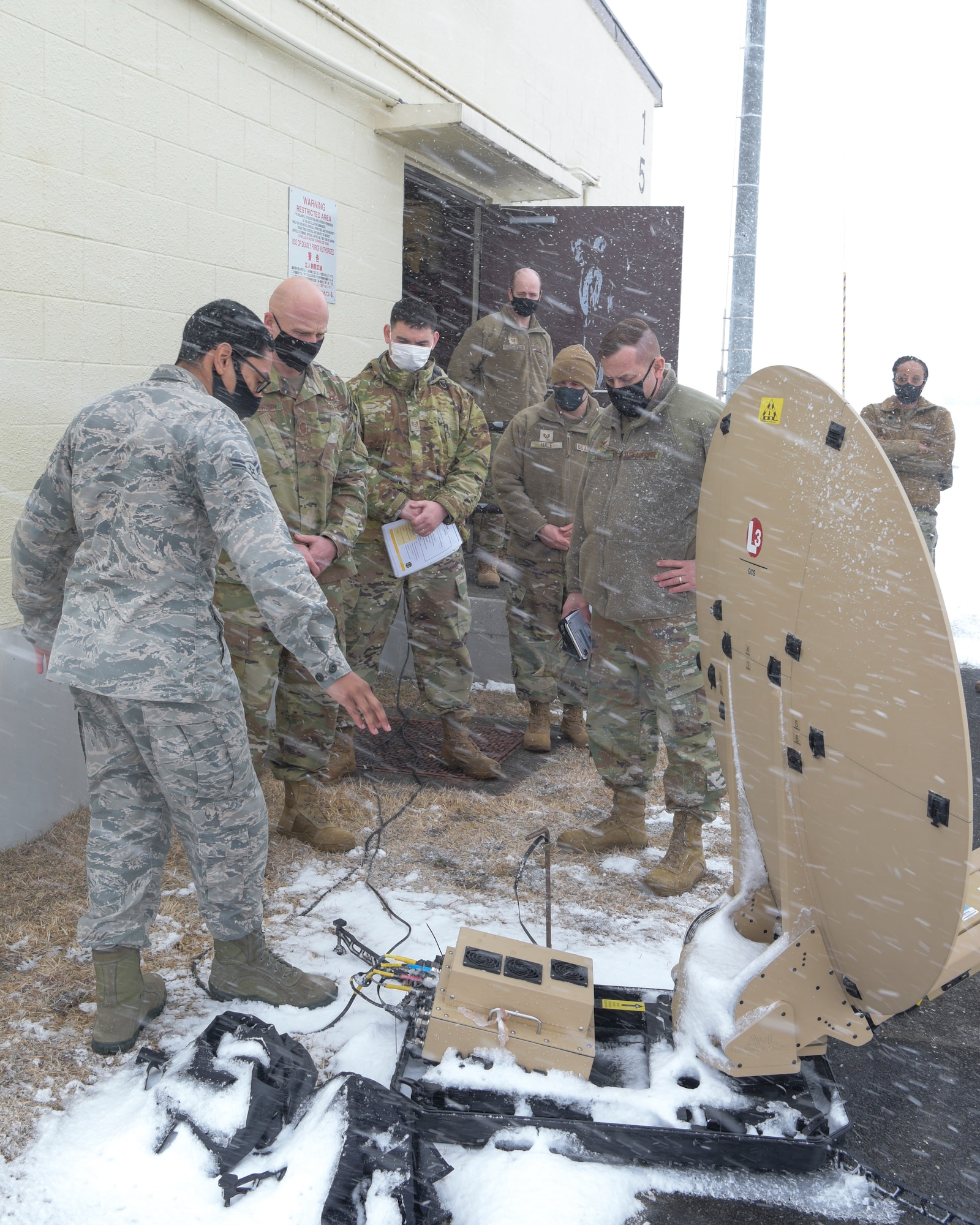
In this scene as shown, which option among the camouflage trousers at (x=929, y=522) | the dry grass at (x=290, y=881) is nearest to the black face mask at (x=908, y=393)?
the camouflage trousers at (x=929, y=522)

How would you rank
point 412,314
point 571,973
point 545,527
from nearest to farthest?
point 571,973 < point 412,314 < point 545,527

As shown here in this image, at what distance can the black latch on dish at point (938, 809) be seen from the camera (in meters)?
1.33

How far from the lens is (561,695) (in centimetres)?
475

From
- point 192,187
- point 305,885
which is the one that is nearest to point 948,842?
point 305,885

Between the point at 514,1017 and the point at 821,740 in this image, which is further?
the point at 514,1017

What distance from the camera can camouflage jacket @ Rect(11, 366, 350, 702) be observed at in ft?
6.57

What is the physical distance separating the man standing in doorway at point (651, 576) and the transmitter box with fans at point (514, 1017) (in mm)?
1248

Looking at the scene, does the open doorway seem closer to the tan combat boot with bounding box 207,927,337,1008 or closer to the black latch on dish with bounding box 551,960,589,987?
the tan combat boot with bounding box 207,927,337,1008

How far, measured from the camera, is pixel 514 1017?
201 cm

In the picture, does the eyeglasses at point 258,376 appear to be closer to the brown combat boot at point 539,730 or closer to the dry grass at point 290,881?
the dry grass at point 290,881

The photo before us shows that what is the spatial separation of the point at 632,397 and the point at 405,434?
1204 millimetres

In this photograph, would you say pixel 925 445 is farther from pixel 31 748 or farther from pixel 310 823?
pixel 31 748

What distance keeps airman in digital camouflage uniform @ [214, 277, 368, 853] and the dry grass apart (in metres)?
0.27

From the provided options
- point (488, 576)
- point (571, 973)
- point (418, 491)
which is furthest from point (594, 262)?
point (571, 973)
